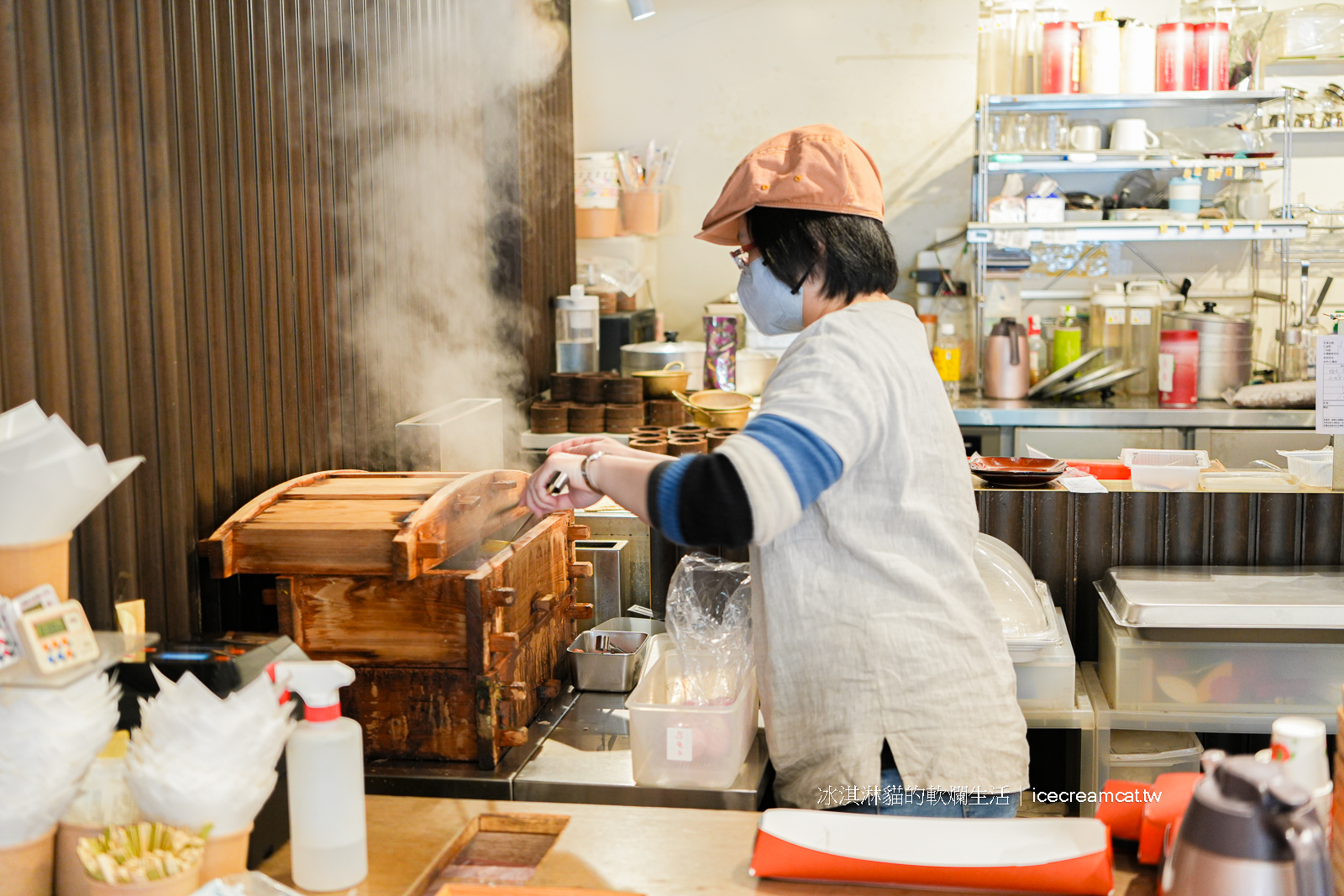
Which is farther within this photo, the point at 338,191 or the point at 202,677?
the point at 338,191

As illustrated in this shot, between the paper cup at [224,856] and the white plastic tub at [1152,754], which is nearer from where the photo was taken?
the paper cup at [224,856]

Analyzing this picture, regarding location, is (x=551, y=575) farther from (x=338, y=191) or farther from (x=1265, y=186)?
(x=1265, y=186)

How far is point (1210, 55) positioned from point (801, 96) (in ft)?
5.51

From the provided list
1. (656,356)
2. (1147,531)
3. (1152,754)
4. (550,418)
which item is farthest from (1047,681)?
(656,356)

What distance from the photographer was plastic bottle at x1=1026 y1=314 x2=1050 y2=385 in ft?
15.7

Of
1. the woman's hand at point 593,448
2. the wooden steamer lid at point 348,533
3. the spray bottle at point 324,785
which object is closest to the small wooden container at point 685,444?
the wooden steamer lid at point 348,533

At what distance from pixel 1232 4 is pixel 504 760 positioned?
15.3 feet

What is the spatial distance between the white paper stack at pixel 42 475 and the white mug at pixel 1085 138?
4.42 meters

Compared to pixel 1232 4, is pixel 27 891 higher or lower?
lower

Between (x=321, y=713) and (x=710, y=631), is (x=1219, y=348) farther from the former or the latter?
(x=321, y=713)

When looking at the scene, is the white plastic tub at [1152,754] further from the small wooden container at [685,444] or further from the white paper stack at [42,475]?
the white paper stack at [42,475]

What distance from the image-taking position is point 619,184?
4816mm

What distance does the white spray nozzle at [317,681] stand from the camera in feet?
4.02

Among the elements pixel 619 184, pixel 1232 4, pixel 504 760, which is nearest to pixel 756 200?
pixel 504 760
